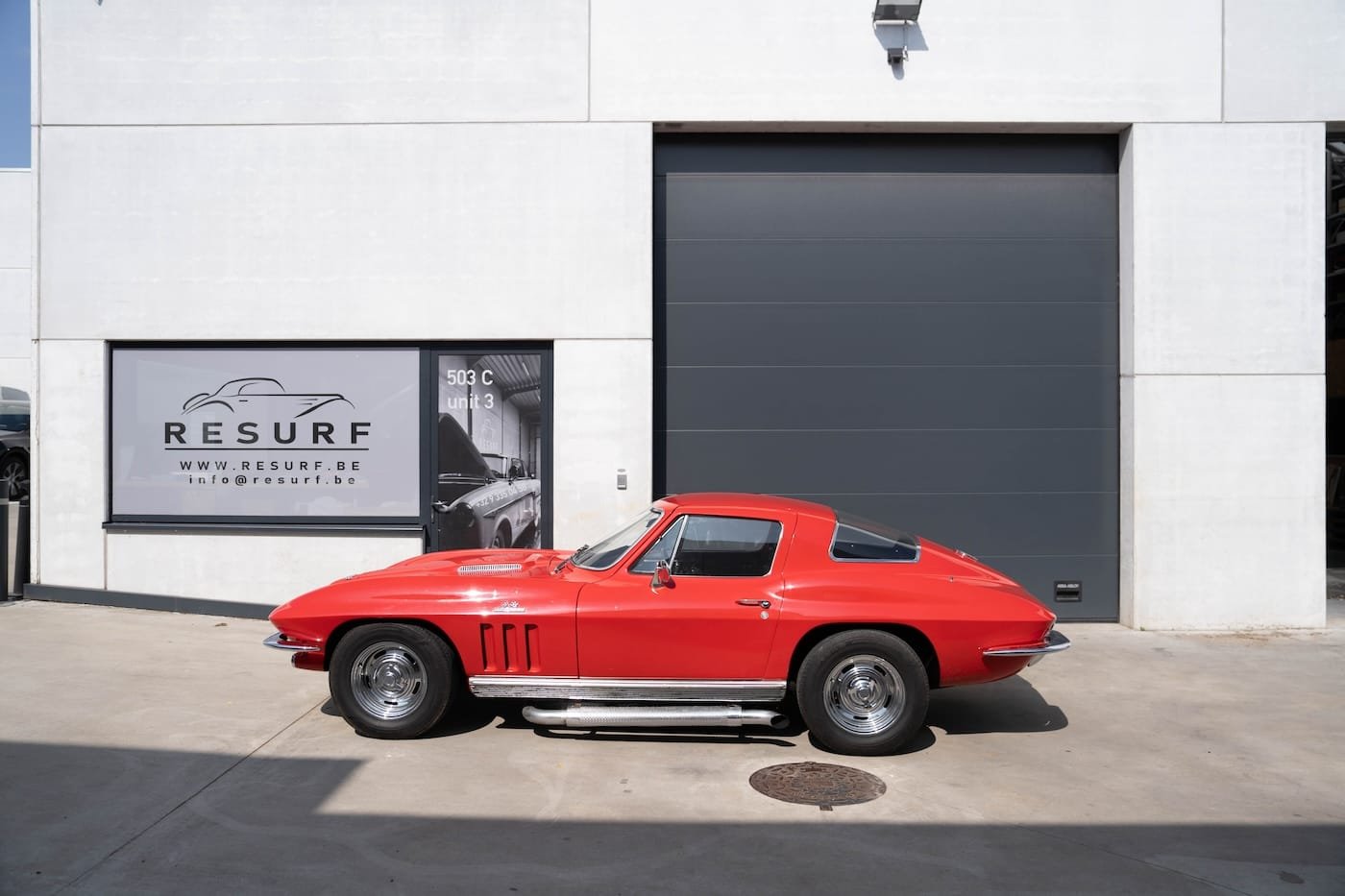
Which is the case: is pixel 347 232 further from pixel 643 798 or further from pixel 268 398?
pixel 643 798

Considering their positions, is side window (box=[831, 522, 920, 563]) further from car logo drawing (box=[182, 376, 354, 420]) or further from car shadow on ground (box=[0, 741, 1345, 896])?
car logo drawing (box=[182, 376, 354, 420])

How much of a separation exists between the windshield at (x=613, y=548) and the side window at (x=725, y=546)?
262 millimetres

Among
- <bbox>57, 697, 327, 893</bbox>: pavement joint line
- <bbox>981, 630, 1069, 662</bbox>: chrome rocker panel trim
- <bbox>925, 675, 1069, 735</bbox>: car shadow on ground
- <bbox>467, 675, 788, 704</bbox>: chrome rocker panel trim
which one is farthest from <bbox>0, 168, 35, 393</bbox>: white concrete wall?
<bbox>981, 630, 1069, 662</bbox>: chrome rocker panel trim

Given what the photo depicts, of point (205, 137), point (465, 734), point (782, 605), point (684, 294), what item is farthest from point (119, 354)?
point (782, 605)

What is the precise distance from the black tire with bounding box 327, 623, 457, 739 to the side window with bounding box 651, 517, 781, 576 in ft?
4.74

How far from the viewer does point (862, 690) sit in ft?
17.4

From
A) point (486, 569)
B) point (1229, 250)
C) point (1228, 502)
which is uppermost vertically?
point (1229, 250)

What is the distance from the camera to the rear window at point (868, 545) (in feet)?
18.3

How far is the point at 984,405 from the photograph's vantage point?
30.5 feet

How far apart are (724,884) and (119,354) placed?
8.32 m

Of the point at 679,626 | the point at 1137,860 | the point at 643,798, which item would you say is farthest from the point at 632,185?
the point at 1137,860

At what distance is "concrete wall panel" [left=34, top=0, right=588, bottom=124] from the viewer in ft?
29.7

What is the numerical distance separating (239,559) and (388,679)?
14.7 feet

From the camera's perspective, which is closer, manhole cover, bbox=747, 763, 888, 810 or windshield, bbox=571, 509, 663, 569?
manhole cover, bbox=747, 763, 888, 810
